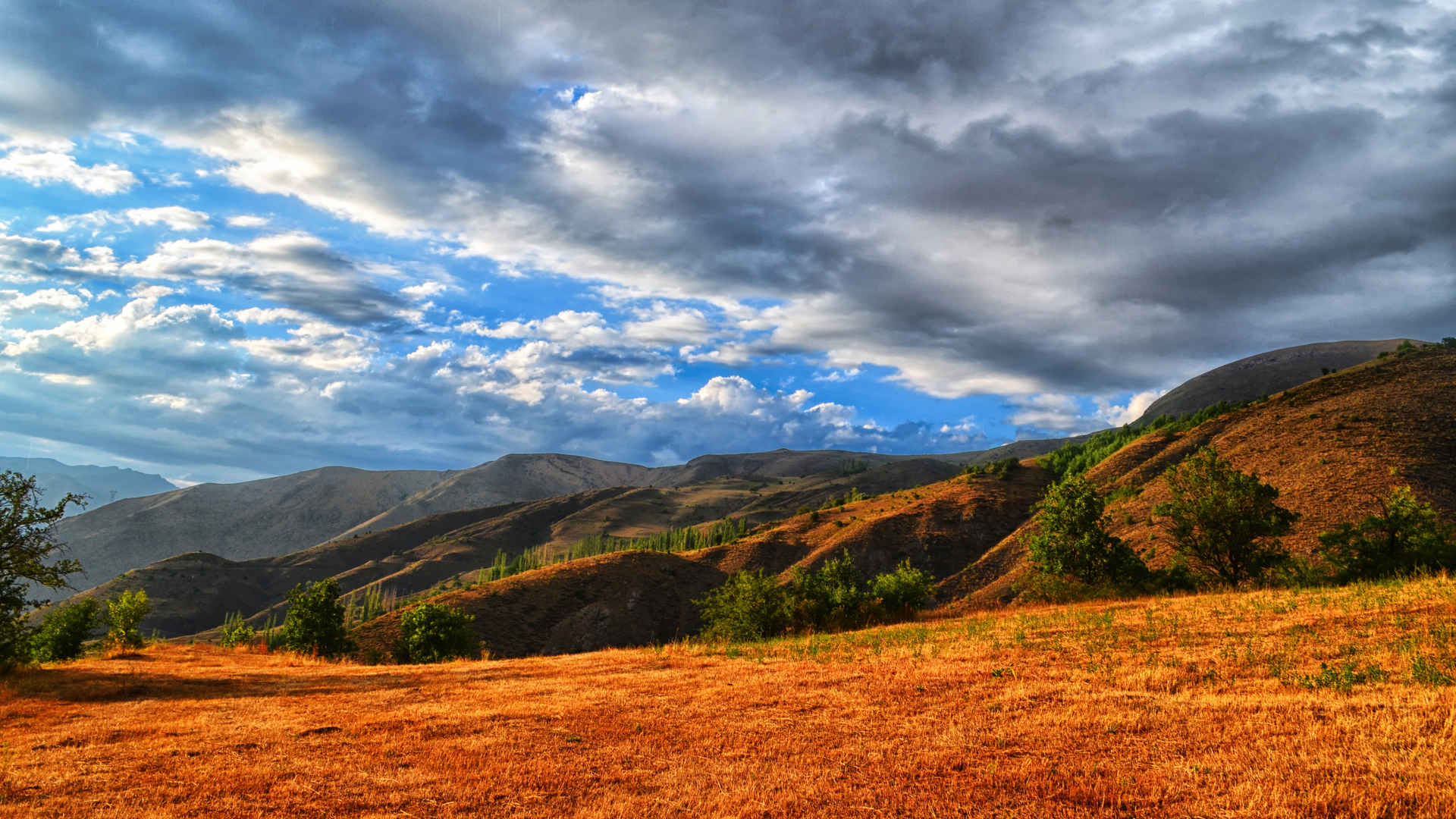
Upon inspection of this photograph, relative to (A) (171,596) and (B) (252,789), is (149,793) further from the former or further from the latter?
(A) (171,596)

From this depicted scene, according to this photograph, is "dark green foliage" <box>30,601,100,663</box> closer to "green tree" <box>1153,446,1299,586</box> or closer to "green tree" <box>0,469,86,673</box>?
"green tree" <box>0,469,86,673</box>

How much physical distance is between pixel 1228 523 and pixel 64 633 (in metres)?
60.9

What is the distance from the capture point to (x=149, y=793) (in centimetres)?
979

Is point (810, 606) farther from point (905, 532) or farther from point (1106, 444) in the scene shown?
point (1106, 444)

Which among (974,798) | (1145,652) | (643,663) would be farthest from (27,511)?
(1145,652)

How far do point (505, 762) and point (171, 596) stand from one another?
227696mm

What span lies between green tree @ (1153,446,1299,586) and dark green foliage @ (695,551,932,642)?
48.3 feet

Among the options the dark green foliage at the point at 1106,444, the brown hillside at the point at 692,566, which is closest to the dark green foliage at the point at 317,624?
the brown hillside at the point at 692,566

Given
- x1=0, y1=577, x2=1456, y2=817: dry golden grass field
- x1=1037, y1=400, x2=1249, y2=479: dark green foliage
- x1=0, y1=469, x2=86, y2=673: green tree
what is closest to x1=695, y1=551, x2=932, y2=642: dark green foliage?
x1=0, y1=577, x2=1456, y2=817: dry golden grass field

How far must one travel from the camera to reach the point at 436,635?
166 feet

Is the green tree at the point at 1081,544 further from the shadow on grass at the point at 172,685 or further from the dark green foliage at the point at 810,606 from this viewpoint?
the shadow on grass at the point at 172,685

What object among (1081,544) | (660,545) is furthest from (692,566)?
(1081,544)

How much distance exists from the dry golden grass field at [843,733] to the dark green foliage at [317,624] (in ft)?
91.9

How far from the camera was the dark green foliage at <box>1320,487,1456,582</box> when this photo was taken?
29703mm
